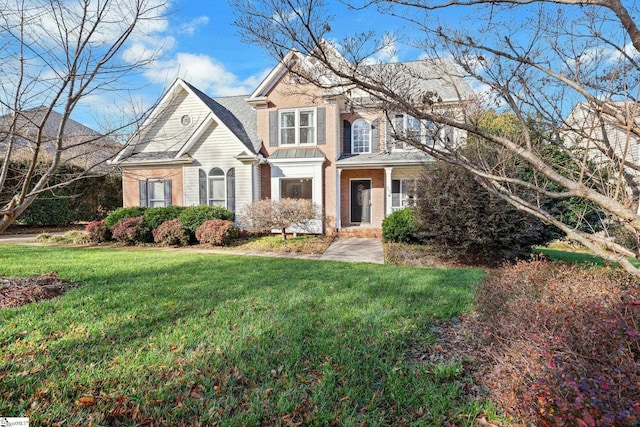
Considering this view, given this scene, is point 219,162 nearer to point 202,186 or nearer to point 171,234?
point 202,186

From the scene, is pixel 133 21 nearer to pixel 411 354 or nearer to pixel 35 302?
pixel 35 302

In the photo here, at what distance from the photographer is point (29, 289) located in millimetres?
5172

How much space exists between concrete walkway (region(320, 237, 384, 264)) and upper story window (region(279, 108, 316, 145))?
4925mm

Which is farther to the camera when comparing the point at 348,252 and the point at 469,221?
the point at 348,252

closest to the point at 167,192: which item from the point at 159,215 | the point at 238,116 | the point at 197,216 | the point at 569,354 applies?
the point at 159,215

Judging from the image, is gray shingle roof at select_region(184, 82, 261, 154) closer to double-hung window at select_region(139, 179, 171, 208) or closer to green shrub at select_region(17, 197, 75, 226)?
double-hung window at select_region(139, 179, 171, 208)

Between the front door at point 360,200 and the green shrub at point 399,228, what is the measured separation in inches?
153

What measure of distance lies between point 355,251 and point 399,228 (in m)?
2.18

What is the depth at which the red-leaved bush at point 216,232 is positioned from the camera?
11.8 metres

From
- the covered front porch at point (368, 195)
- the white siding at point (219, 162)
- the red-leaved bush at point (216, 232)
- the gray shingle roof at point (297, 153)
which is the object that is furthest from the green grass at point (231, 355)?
the gray shingle roof at point (297, 153)

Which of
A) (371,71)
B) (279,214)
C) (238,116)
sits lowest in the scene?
(279,214)

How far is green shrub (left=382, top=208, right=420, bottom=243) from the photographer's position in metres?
11.8

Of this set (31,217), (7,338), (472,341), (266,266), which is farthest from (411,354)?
(31,217)

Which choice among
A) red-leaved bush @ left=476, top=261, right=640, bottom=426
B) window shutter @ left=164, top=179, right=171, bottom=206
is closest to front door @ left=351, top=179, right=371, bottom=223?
window shutter @ left=164, top=179, right=171, bottom=206
